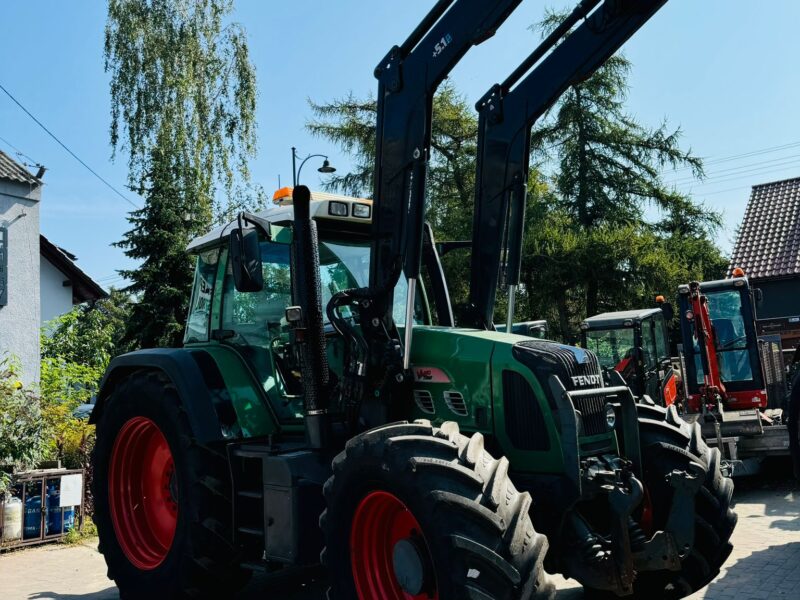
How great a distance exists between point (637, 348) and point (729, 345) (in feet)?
6.31

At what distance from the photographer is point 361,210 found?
545cm

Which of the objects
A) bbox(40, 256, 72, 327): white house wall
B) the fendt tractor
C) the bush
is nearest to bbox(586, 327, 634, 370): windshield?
the fendt tractor

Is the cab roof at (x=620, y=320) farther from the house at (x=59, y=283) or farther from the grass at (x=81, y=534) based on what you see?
the house at (x=59, y=283)

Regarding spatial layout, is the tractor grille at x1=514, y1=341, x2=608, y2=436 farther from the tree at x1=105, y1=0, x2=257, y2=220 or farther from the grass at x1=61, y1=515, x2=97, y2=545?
the tree at x1=105, y1=0, x2=257, y2=220

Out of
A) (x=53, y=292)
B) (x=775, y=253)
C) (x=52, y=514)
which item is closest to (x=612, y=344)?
(x=52, y=514)

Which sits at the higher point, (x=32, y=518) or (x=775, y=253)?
(x=775, y=253)

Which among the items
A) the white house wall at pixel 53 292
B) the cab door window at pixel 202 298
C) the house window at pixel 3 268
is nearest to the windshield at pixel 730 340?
the cab door window at pixel 202 298

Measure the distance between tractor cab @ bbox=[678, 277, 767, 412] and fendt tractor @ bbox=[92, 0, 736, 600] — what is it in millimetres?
7588

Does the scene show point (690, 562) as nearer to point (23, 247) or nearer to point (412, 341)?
point (412, 341)

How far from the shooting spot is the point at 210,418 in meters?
5.09

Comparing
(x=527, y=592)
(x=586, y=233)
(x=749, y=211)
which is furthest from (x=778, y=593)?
(x=749, y=211)

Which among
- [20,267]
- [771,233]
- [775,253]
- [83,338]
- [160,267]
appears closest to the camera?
[20,267]

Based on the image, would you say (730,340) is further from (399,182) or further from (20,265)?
(20,265)

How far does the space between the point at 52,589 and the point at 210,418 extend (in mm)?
2415
